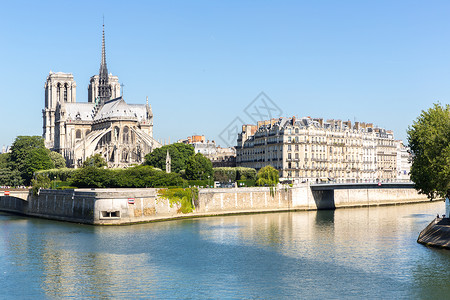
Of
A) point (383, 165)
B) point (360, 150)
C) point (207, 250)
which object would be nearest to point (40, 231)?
point (207, 250)

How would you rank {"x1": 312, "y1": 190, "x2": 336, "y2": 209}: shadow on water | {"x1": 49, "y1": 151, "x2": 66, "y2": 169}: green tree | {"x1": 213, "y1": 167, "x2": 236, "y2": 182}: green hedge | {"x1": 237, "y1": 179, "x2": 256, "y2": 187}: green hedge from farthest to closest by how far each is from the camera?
{"x1": 49, "y1": 151, "x2": 66, "y2": 169}: green tree < {"x1": 213, "y1": 167, "x2": 236, "y2": 182}: green hedge < {"x1": 312, "y1": 190, "x2": 336, "y2": 209}: shadow on water < {"x1": 237, "y1": 179, "x2": 256, "y2": 187}: green hedge

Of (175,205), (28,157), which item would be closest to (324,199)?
(175,205)

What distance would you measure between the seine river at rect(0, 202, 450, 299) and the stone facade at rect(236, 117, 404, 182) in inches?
1412

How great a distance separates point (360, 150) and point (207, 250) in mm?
68208

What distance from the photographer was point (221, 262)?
41.5 meters

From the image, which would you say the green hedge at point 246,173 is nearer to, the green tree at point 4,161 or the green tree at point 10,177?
the green tree at point 10,177

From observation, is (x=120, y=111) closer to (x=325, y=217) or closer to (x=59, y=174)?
(x=59, y=174)

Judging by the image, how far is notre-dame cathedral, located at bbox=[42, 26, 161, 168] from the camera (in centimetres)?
11944

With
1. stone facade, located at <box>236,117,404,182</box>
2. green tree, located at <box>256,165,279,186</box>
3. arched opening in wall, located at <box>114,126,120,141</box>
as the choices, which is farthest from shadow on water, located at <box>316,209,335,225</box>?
arched opening in wall, located at <box>114,126,120,141</box>

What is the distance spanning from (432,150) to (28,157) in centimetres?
7201

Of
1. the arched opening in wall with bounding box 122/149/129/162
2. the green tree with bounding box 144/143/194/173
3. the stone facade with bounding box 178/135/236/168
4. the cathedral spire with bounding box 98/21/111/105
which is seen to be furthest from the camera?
the cathedral spire with bounding box 98/21/111/105

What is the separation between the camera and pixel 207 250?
46.0 m

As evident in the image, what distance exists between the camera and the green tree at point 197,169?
8700cm

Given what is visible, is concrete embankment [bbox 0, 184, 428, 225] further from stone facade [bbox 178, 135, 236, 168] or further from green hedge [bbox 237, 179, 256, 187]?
stone facade [bbox 178, 135, 236, 168]
